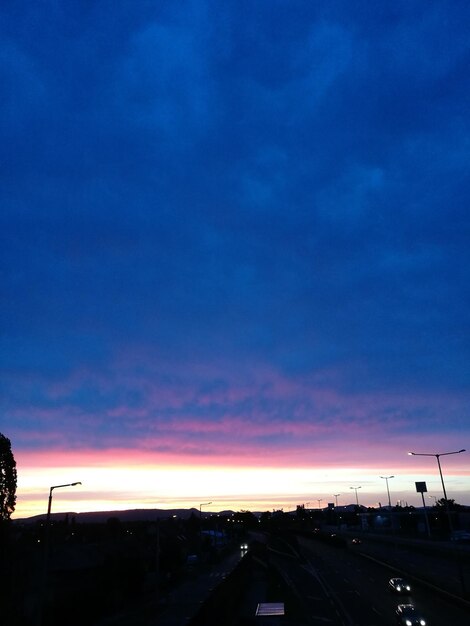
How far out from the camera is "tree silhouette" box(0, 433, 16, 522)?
143 ft

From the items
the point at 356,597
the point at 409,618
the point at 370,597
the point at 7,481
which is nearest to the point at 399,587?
the point at 370,597

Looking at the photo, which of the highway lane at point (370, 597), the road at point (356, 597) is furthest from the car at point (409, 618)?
the highway lane at point (370, 597)

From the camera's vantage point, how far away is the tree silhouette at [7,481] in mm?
43688

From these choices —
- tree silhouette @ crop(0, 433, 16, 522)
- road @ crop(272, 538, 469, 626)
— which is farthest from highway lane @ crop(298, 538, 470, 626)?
tree silhouette @ crop(0, 433, 16, 522)

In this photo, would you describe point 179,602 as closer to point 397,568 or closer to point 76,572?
point 76,572

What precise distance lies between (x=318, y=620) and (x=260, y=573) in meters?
40.2

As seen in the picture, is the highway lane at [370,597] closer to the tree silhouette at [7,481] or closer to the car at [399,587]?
the car at [399,587]

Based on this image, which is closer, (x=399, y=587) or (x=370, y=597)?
(x=370, y=597)

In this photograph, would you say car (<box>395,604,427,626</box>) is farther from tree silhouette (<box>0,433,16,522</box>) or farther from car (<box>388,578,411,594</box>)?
tree silhouette (<box>0,433,16,522</box>)

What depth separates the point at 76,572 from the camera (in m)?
53.5

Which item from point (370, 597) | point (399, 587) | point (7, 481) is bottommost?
point (370, 597)

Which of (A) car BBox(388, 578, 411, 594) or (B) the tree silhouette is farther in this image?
(A) car BBox(388, 578, 411, 594)

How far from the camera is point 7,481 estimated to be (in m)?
45.5

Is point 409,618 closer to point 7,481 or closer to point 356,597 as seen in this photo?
point 356,597
